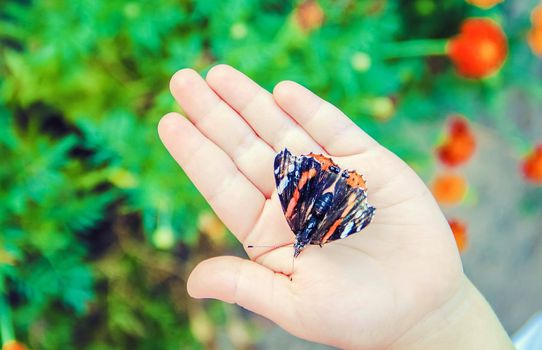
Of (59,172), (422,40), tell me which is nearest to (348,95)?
(422,40)

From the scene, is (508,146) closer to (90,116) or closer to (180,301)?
(180,301)

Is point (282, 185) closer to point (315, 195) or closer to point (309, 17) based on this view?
point (315, 195)

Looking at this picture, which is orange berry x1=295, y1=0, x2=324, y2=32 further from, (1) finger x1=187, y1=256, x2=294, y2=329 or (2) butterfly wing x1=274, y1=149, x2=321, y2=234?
(1) finger x1=187, y1=256, x2=294, y2=329

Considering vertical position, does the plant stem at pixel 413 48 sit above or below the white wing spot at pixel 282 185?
above

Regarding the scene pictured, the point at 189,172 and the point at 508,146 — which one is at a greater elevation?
the point at 189,172

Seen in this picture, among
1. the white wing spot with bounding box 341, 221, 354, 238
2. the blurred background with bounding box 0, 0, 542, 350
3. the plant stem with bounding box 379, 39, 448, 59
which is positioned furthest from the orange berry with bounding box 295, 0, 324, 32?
the white wing spot with bounding box 341, 221, 354, 238

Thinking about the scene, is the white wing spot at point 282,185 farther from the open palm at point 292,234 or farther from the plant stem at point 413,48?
the plant stem at point 413,48

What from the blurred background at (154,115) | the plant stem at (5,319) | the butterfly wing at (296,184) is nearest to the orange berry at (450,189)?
the blurred background at (154,115)
